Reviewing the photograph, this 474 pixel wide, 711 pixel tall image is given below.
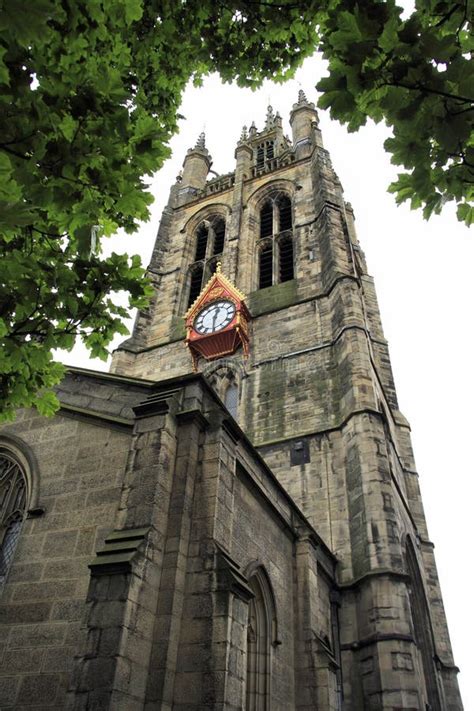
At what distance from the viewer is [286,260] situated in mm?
26812

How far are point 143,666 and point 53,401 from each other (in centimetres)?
312

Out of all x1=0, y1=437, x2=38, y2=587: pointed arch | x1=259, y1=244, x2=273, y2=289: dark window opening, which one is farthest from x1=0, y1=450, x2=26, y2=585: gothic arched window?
x1=259, y1=244, x2=273, y2=289: dark window opening

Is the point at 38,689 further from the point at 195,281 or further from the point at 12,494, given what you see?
the point at 195,281

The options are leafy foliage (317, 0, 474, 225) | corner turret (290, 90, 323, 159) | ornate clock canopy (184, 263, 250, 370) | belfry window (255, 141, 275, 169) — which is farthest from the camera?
belfry window (255, 141, 275, 169)

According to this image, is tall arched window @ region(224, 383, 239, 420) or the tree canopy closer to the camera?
the tree canopy

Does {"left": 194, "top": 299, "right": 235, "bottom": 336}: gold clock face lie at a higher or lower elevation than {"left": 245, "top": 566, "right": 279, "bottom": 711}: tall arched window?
higher

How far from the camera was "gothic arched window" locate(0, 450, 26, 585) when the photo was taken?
26.8 ft

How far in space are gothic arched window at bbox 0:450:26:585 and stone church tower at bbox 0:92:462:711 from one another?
0.16 m

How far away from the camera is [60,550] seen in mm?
7477

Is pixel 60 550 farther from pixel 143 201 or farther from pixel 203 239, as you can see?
pixel 203 239

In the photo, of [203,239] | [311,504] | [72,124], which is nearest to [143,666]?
[72,124]

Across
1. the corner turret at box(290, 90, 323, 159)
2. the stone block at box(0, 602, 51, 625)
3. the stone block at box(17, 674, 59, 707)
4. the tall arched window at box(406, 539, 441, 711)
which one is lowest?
the stone block at box(17, 674, 59, 707)

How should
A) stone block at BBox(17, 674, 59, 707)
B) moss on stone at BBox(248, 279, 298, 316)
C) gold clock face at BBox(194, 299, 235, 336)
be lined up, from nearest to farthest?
stone block at BBox(17, 674, 59, 707), gold clock face at BBox(194, 299, 235, 336), moss on stone at BBox(248, 279, 298, 316)

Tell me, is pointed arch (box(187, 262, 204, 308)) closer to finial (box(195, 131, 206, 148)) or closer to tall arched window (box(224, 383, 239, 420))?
tall arched window (box(224, 383, 239, 420))
